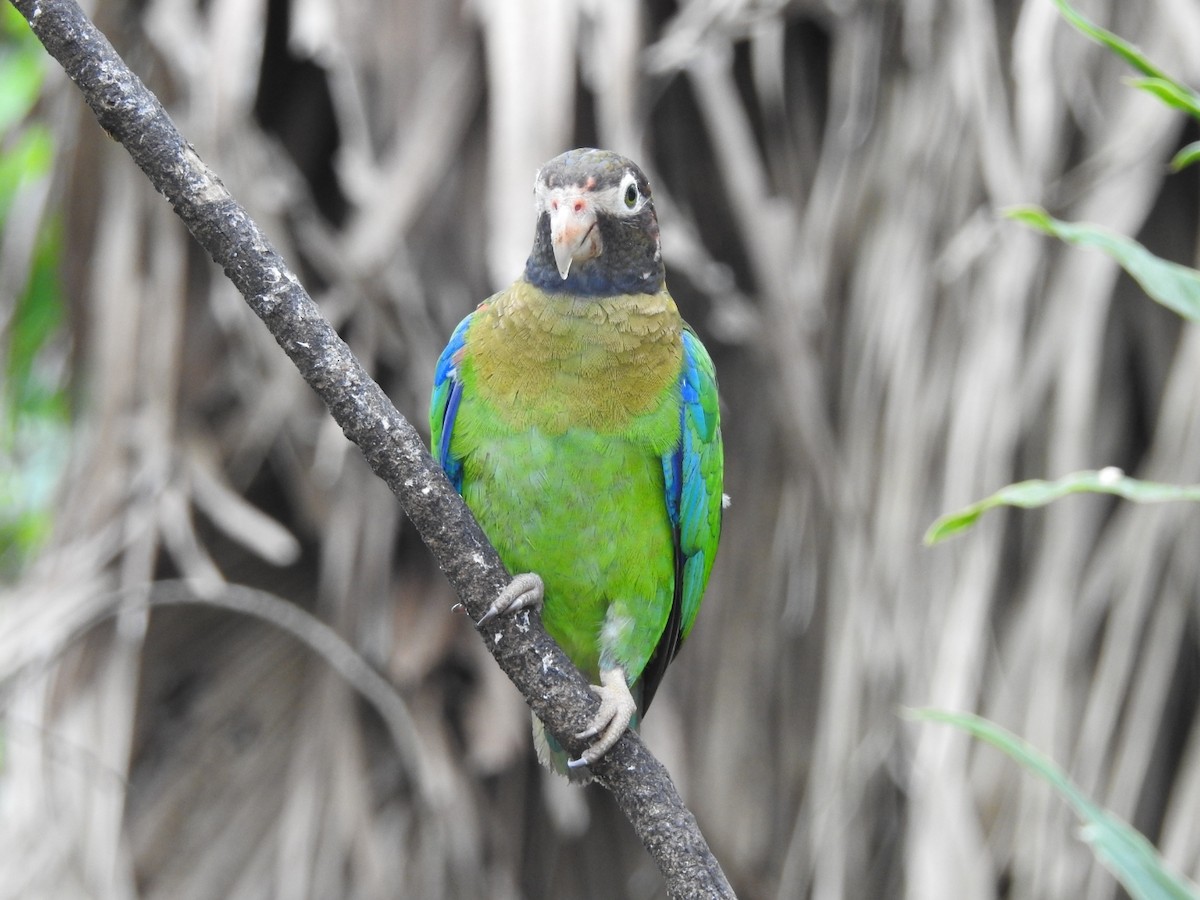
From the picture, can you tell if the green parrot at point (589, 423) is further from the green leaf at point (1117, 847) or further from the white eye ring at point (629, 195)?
the green leaf at point (1117, 847)

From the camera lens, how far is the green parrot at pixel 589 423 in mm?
2279

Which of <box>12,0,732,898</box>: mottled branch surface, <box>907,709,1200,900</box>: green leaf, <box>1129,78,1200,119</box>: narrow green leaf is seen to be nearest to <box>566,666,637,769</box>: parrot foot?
<box>12,0,732,898</box>: mottled branch surface

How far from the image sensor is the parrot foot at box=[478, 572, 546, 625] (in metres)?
1.76

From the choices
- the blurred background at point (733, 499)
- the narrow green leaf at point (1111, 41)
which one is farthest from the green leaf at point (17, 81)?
the narrow green leaf at point (1111, 41)

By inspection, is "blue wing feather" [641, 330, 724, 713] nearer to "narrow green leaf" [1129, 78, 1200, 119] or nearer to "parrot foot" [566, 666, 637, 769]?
"parrot foot" [566, 666, 637, 769]

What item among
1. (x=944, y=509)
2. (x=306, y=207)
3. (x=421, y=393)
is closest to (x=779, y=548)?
(x=944, y=509)

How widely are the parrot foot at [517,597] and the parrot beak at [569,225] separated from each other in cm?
60

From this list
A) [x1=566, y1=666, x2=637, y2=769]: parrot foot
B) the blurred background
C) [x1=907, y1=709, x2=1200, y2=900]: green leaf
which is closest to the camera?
[x1=907, y1=709, x2=1200, y2=900]: green leaf

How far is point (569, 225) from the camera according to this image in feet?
7.26

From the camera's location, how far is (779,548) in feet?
10.8

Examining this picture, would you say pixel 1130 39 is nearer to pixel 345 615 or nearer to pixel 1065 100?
pixel 1065 100

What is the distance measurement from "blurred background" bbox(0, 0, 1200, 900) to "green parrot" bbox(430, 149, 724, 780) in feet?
1.69

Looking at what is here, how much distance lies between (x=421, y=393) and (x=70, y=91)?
4.24 ft

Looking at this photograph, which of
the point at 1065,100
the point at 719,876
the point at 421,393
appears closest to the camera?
the point at 719,876
